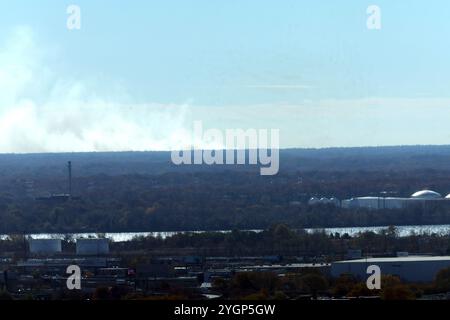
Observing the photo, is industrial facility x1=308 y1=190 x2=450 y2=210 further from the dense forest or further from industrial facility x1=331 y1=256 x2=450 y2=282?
industrial facility x1=331 y1=256 x2=450 y2=282

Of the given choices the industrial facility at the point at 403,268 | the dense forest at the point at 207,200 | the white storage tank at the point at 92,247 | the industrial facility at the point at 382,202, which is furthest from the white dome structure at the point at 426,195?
the industrial facility at the point at 403,268

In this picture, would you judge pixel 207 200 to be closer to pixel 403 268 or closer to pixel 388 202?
pixel 388 202

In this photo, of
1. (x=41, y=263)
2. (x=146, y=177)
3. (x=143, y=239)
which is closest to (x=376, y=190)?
(x=146, y=177)

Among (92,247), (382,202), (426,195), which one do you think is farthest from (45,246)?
(426,195)

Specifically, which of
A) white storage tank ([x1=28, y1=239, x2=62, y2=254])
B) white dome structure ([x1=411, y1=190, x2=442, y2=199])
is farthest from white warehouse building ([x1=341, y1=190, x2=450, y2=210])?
white storage tank ([x1=28, y1=239, x2=62, y2=254])

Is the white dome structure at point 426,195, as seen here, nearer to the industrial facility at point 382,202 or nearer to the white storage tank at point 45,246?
the industrial facility at point 382,202
